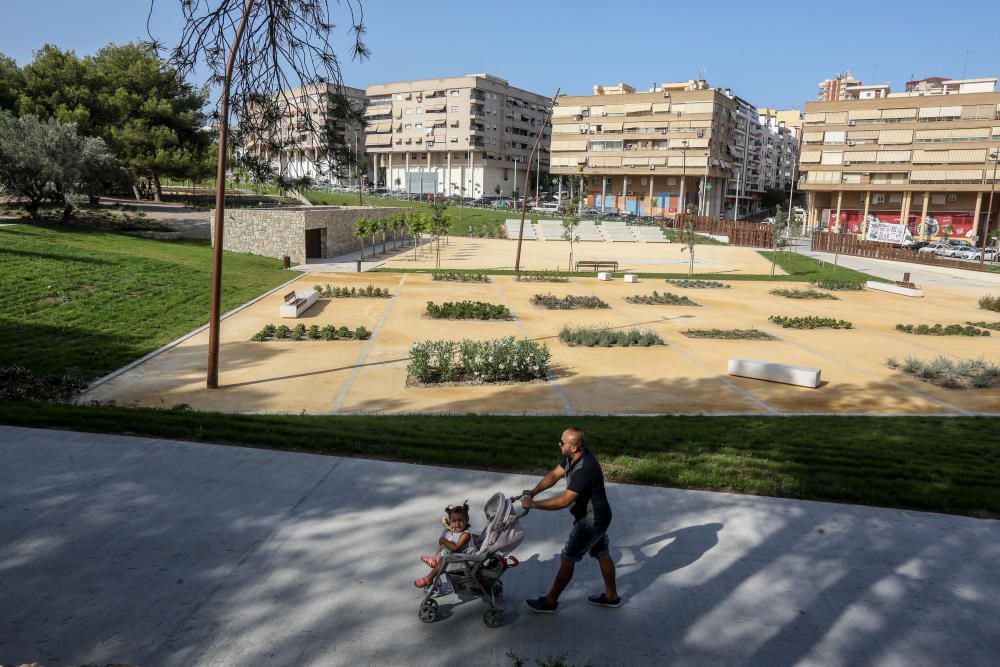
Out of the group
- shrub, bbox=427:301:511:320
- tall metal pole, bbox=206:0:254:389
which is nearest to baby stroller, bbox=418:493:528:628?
tall metal pole, bbox=206:0:254:389

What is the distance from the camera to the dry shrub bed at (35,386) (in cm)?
1138

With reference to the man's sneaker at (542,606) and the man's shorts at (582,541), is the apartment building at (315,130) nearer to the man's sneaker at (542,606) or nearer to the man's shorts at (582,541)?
the man's shorts at (582,541)

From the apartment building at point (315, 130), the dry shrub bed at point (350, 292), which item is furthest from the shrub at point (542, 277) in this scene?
the apartment building at point (315, 130)

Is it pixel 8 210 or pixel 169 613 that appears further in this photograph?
pixel 8 210

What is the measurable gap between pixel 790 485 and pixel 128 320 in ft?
59.5

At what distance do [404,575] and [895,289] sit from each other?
35.6 m

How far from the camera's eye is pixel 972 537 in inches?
269

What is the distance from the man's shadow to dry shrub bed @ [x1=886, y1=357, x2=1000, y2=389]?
488 inches

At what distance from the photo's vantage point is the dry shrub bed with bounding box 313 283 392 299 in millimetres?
27781

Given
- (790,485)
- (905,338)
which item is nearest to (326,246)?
(905,338)

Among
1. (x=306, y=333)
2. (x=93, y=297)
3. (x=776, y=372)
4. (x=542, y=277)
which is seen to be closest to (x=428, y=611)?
(x=776, y=372)

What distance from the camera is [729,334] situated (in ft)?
71.9

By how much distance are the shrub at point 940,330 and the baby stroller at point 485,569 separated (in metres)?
22.8

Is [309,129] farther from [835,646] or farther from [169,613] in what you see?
[835,646]
